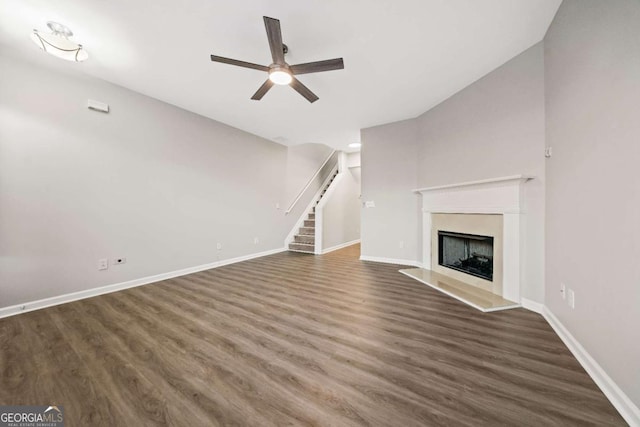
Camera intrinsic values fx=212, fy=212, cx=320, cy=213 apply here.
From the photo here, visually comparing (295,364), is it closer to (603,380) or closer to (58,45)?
(603,380)

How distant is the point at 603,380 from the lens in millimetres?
1258

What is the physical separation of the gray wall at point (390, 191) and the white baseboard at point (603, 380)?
2.34 m

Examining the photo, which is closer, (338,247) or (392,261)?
(392,261)

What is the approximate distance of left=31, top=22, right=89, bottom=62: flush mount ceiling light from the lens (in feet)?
6.49

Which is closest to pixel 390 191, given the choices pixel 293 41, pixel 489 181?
pixel 489 181

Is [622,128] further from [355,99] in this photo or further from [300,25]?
[355,99]

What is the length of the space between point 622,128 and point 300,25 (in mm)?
2408

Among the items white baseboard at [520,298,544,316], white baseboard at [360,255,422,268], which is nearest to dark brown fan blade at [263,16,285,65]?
white baseboard at [520,298,544,316]

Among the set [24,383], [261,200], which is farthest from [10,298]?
[261,200]

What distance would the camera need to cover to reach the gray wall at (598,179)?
114cm

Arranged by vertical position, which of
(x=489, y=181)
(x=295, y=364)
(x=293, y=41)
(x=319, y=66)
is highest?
(x=293, y=41)

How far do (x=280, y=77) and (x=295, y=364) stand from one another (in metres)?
2.61

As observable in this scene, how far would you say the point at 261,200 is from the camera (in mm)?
5102

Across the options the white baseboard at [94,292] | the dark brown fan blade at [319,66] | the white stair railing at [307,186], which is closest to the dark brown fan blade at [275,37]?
the dark brown fan blade at [319,66]
